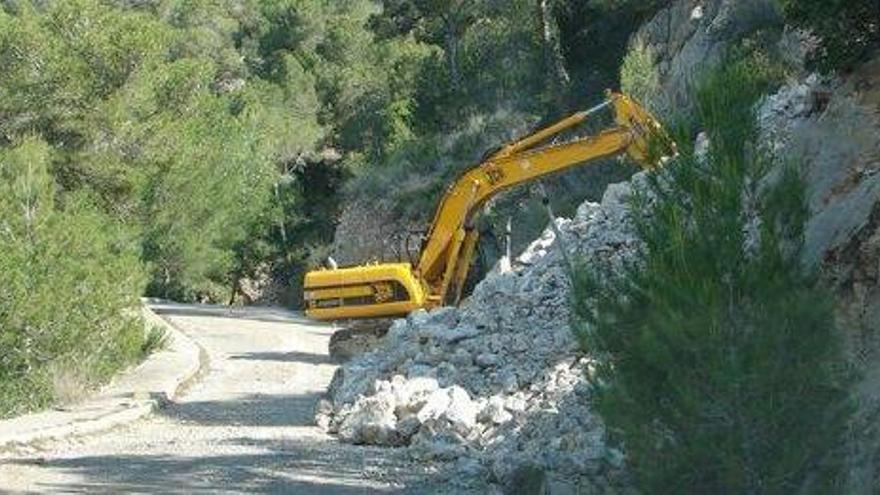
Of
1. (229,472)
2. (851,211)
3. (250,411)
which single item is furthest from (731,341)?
(250,411)

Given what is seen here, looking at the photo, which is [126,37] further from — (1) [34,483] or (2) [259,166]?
(1) [34,483]

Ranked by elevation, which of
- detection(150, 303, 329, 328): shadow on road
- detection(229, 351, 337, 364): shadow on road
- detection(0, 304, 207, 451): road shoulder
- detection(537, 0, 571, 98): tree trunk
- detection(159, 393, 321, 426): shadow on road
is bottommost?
detection(159, 393, 321, 426): shadow on road

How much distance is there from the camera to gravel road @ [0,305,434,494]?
12148 millimetres

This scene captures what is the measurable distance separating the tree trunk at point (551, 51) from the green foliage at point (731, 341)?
101ft

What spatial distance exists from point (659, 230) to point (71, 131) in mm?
30796

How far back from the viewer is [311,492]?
12.0 metres

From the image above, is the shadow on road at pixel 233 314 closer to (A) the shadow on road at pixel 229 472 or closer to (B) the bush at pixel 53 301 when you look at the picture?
(B) the bush at pixel 53 301

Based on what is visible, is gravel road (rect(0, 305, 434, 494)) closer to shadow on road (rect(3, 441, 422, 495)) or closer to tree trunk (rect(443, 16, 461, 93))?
shadow on road (rect(3, 441, 422, 495))

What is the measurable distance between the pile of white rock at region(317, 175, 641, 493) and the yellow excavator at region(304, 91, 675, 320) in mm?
961

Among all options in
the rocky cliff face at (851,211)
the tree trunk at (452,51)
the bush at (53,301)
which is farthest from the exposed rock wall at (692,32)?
the tree trunk at (452,51)

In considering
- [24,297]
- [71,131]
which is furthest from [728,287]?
[71,131]

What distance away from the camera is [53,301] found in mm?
20328

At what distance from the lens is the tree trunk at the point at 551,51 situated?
38469 mm

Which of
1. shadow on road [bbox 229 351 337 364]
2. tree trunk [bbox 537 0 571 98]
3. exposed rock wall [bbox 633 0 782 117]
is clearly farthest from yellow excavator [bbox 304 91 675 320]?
tree trunk [bbox 537 0 571 98]
